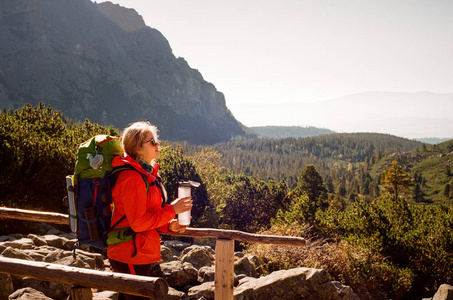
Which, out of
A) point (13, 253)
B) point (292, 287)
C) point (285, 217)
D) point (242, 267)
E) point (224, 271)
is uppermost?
point (224, 271)

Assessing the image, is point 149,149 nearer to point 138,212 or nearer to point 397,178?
point 138,212

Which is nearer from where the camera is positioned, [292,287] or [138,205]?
[138,205]

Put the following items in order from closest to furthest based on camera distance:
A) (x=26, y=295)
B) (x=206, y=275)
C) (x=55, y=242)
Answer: (x=26, y=295)
(x=206, y=275)
(x=55, y=242)

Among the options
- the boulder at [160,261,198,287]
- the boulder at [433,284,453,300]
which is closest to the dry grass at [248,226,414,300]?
the boulder at [433,284,453,300]

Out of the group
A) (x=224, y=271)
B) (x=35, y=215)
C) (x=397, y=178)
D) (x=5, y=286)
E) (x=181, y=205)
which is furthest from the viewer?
(x=397, y=178)

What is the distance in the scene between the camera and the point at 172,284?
23.5 feet

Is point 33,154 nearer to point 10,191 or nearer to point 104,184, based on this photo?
point 10,191

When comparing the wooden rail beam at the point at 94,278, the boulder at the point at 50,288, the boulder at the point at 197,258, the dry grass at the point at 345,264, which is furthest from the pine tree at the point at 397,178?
the wooden rail beam at the point at 94,278

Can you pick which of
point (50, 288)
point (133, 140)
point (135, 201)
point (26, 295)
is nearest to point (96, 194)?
point (135, 201)

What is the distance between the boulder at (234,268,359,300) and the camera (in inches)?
262

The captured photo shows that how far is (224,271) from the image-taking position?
4598 millimetres

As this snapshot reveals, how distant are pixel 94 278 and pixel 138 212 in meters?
0.65

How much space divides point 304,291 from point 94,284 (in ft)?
16.3

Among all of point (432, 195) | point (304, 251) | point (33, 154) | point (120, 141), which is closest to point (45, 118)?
point (33, 154)
